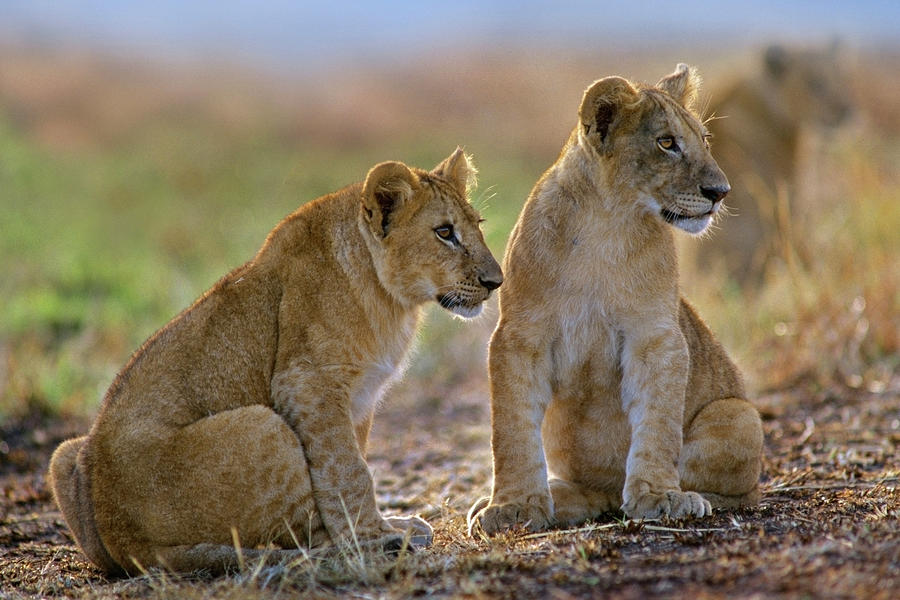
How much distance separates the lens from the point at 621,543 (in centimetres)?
475

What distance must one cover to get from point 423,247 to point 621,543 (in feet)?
5.63

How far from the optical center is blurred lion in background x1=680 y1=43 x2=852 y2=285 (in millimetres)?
12250

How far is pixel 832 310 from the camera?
8.91m

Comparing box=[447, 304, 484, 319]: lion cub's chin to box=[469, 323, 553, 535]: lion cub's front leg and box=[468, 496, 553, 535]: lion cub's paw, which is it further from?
box=[468, 496, 553, 535]: lion cub's paw

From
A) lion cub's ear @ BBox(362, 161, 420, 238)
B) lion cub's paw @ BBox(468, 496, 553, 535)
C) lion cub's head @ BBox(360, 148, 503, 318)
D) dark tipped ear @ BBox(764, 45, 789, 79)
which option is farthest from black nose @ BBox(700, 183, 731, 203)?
dark tipped ear @ BBox(764, 45, 789, 79)

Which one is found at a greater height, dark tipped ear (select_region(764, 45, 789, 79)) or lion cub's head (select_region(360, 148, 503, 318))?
dark tipped ear (select_region(764, 45, 789, 79))

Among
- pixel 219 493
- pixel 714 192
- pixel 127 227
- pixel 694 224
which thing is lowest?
pixel 127 227

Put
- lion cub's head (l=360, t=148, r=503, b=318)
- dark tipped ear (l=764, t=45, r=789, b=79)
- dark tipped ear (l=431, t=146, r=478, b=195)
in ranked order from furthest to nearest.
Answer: dark tipped ear (l=764, t=45, r=789, b=79), dark tipped ear (l=431, t=146, r=478, b=195), lion cub's head (l=360, t=148, r=503, b=318)

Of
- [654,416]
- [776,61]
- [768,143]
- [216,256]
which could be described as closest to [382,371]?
[654,416]

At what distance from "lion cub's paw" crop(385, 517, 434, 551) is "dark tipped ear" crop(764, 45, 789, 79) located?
961 centimetres

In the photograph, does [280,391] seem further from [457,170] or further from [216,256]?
[216,256]

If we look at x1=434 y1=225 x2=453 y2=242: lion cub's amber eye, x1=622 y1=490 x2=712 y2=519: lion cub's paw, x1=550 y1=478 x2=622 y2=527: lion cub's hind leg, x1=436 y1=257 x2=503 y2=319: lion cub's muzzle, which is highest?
x1=434 y1=225 x2=453 y2=242: lion cub's amber eye

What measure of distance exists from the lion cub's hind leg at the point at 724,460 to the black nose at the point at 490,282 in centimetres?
126

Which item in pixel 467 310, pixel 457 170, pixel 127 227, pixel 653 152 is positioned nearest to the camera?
pixel 653 152
